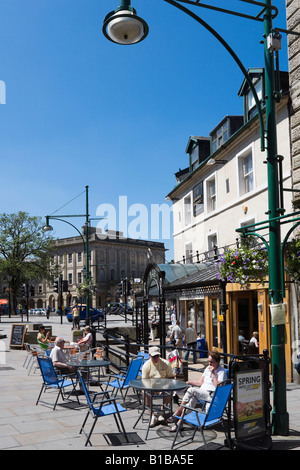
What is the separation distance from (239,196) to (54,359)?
10.3 metres

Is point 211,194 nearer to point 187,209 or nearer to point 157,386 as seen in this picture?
point 187,209

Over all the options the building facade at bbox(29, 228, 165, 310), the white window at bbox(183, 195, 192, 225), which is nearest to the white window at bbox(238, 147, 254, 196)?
the white window at bbox(183, 195, 192, 225)

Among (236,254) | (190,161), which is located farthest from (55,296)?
(236,254)

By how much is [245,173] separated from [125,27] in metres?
12.2

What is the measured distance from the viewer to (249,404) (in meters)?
6.50

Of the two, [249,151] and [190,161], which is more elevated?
[190,161]

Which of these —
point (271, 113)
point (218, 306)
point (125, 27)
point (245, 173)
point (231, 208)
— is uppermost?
point (245, 173)

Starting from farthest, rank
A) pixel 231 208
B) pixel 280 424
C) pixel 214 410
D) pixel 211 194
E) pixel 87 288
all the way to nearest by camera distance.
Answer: pixel 87 288, pixel 211 194, pixel 231 208, pixel 280 424, pixel 214 410

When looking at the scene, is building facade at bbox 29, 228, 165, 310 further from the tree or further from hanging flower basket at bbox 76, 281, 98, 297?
hanging flower basket at bbox 76, 281, 98, 297

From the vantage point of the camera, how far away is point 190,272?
66.1ft

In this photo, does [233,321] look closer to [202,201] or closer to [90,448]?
[202,201]

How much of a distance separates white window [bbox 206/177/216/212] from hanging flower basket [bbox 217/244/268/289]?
11.9 m

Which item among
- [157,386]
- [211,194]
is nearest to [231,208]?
[211,194]
